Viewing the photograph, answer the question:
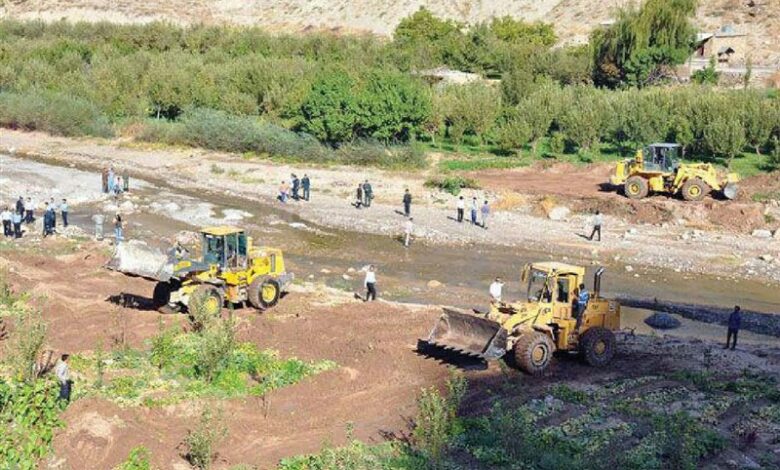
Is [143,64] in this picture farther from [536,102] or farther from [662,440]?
[662,440]

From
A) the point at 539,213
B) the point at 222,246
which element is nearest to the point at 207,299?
the point at 222,246

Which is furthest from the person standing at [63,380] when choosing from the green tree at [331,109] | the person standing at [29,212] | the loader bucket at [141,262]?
the green tree at [331,109]

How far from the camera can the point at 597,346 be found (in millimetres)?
19828

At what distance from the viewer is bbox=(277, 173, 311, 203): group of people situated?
1620 inches

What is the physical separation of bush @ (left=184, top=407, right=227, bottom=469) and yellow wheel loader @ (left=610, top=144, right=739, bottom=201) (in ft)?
90.0

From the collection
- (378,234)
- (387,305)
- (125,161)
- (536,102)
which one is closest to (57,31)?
(125,161)

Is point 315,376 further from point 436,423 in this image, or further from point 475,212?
point 475,212

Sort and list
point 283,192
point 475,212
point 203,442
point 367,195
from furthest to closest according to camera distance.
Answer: point 283,192 → point 367,195 → point 475,212 → point 203,442

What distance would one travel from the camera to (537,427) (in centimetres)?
1664

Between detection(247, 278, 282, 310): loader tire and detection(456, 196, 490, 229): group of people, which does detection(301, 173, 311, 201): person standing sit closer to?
detection(456, 196, 490, 229): group of people

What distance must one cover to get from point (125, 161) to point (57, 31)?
46570mm

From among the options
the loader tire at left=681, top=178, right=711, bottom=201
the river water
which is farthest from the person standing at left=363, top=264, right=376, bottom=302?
the loader tire at left=681, top=178, right=711, bottom=201

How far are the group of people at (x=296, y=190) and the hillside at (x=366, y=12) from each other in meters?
46.4

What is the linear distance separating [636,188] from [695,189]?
93.5 inches
